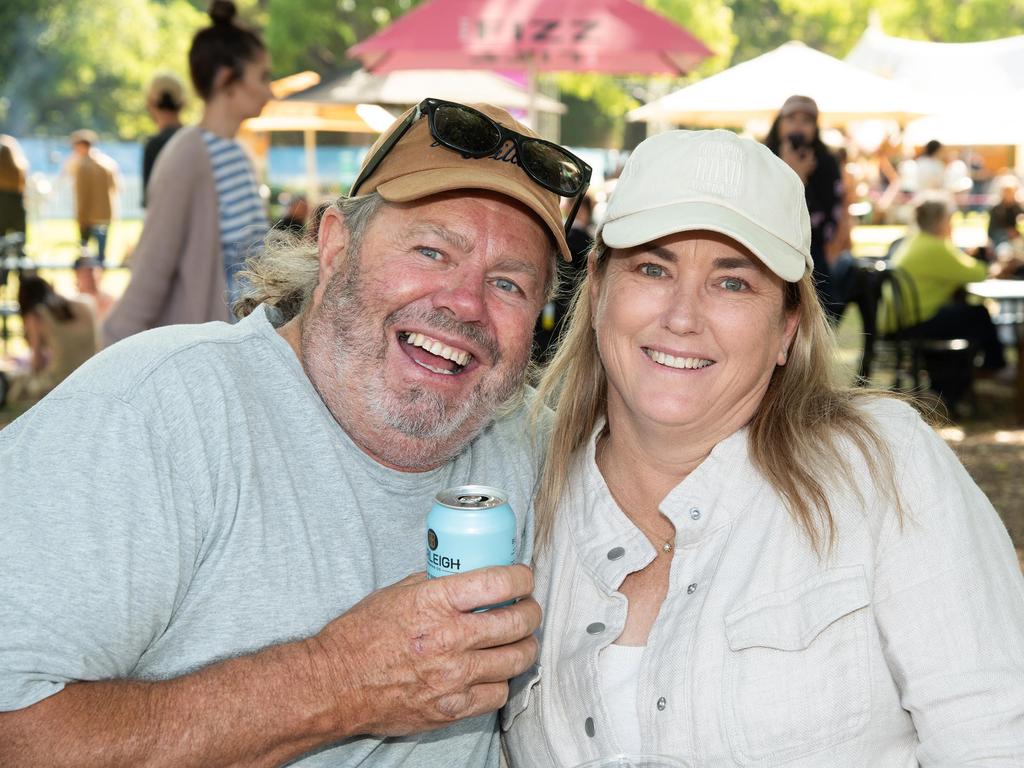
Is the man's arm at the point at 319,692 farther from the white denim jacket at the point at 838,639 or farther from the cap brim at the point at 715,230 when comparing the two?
the cap brim at the point at 715,230

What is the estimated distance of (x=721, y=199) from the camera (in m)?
2.09

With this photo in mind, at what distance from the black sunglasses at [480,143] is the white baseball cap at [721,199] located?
18 cm

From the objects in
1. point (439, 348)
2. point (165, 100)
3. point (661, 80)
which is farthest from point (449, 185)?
point (661, 80)

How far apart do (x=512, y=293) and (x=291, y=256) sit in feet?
1.96

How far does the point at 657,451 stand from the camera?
7.41 feet

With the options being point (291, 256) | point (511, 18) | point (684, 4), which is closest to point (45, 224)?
point (684, 4)

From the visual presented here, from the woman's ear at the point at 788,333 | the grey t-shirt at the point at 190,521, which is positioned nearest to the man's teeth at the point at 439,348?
the grey t-shirt at the point at 190,521

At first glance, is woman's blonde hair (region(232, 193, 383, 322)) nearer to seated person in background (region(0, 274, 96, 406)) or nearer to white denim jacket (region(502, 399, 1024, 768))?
white denim jacket (region(502, 399, 1024, 768))

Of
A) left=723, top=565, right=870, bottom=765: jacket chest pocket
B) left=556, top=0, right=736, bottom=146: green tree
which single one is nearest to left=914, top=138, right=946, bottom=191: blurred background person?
left=556, top=0, right=736, bottom=146: green tree

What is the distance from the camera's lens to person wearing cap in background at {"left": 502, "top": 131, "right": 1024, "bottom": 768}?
192cm

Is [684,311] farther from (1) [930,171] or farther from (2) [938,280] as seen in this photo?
(1) [930,171]

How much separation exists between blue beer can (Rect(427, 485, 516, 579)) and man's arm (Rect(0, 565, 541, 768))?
0.02 m

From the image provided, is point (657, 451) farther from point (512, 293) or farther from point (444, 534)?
point (444, 534)

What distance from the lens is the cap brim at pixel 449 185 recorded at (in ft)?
6.97
